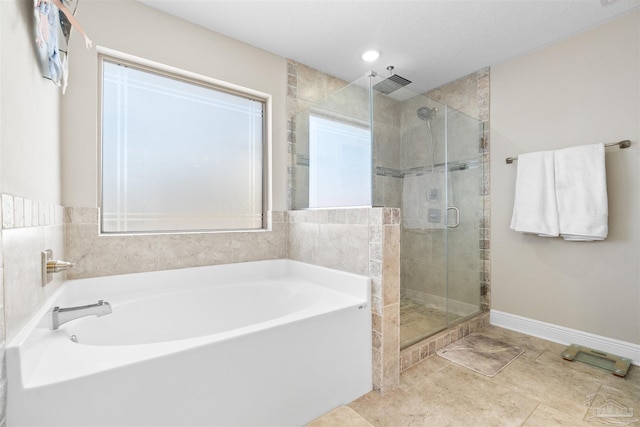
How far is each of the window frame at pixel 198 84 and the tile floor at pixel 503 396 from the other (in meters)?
1.56

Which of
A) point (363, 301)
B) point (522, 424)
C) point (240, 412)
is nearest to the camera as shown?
point (240, 412)

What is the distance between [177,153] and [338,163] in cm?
121

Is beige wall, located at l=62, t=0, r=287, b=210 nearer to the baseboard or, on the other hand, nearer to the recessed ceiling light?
the recessed ceiling light

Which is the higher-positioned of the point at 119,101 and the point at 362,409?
the point at 119,101

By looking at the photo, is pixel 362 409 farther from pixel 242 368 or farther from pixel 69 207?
pixel 69 207

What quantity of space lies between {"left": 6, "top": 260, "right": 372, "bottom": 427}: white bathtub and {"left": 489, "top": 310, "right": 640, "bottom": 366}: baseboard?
5.64ft

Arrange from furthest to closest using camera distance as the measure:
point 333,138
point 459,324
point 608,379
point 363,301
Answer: point 459,324 < point 333,138 < point 608,379 < point 363,301

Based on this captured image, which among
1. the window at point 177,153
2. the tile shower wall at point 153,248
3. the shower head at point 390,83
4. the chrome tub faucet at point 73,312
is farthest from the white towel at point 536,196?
the chrome tub faucet at point 73,312

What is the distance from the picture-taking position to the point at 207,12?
2.04 m

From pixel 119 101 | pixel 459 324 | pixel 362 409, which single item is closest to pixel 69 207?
pixel 119 101

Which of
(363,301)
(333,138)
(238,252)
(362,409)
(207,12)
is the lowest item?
(362,409)

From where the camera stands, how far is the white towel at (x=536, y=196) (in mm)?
2316

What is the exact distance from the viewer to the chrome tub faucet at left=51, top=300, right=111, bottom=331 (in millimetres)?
1217

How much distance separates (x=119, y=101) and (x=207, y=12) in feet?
2.85
